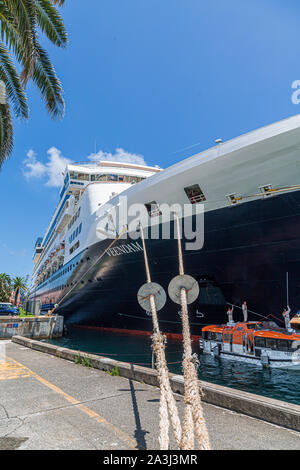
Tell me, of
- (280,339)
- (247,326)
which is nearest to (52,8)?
(247,326)

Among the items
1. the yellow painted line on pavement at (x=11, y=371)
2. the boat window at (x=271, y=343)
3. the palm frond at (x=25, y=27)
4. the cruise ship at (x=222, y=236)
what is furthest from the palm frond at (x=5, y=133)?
the boat window at (x=271, y=343)

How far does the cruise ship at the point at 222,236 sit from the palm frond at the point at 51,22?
5.86m

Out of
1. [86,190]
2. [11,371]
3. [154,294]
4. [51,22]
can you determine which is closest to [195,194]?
[154,294]

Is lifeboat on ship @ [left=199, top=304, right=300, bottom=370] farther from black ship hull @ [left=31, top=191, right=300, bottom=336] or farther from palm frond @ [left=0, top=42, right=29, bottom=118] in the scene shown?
palm frond @ [left=0, top=42, right=29, bottom=118]

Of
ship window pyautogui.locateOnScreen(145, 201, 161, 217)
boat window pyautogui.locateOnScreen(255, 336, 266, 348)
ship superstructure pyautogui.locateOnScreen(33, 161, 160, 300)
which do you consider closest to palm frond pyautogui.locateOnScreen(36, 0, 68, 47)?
ship window pyautogui.locateOnScreen(145, 201, 161, 217)

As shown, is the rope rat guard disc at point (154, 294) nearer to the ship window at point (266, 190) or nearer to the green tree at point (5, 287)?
the ship window at point (266, 190)

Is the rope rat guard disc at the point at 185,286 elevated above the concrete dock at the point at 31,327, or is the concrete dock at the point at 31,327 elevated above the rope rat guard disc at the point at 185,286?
the rope rat guard disc at the point at 185,286

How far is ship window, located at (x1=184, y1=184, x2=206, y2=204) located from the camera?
1098cm

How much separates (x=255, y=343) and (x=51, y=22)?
13.9 m

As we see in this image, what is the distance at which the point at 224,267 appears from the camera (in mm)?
11320

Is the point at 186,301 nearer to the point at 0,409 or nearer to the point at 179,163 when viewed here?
the point at 0,409

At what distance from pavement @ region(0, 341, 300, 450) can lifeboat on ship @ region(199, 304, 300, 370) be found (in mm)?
7143

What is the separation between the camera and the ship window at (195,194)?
10977mm

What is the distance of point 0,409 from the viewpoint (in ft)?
14.1
